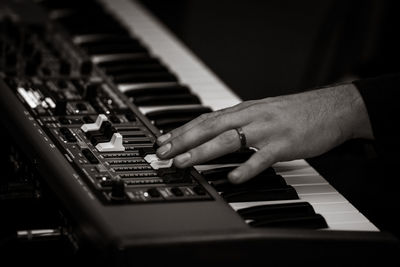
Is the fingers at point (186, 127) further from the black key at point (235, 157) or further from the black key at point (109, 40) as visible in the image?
the black key at point (109, 40)

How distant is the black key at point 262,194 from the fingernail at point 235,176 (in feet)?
0.11

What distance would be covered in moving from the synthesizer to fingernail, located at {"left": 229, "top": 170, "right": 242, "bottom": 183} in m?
0.03

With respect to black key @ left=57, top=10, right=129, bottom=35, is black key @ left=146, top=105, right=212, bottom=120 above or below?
below

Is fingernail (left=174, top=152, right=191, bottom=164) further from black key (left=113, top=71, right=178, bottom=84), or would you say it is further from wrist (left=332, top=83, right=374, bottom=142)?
black key (left=113, top=71, right=178, bottom=84)

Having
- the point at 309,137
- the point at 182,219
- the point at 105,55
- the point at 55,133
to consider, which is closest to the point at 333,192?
the point at 309,137

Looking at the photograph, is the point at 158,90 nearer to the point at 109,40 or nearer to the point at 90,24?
the point at 109,40

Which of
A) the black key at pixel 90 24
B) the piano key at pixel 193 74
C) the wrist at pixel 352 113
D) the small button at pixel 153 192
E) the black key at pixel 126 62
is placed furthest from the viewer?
the black key at pixel 90 24

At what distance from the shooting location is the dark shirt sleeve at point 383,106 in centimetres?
220

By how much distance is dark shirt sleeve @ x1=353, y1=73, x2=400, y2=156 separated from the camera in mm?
2201

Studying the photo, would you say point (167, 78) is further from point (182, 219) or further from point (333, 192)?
point (182, 219)

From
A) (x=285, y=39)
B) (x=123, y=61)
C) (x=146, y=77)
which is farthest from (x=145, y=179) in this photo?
Answer: (x=285, y=39)

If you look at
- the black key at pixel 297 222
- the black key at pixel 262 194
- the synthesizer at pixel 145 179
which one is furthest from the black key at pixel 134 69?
the black key at pixel 297 222

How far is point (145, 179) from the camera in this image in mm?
1830

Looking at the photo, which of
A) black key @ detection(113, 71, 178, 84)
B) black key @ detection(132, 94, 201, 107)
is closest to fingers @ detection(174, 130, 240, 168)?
black key @ detection(132, 94, 201, 107)
